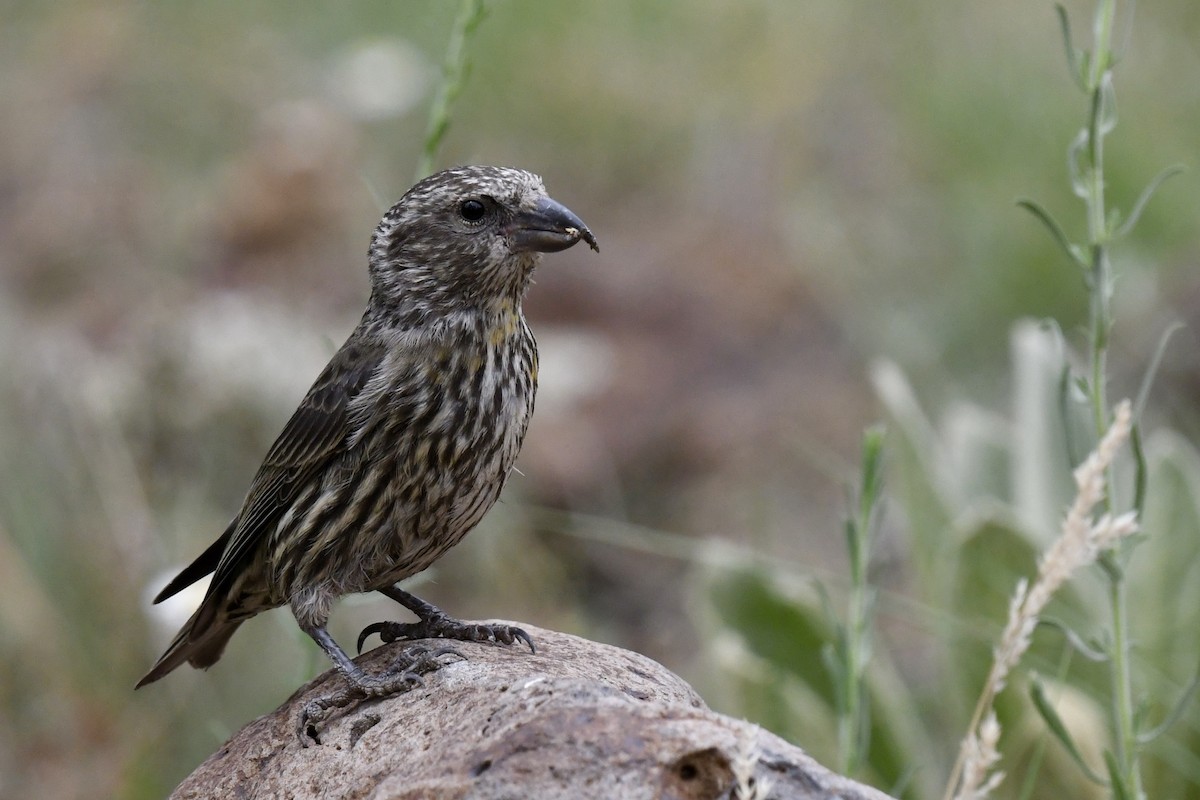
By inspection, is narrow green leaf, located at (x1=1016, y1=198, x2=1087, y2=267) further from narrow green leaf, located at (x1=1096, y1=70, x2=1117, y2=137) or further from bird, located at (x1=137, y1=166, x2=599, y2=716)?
bird, located at (x1=137, y1=166, x2=599, y2=716)

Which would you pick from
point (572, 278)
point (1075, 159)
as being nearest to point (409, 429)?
point (1075, 159)

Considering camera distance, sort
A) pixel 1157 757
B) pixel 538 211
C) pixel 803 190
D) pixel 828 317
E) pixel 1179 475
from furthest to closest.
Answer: pixel 803 190 → pixel 828 317 → pixel 1179 475 → pixel 1157 757 → pixel 538 211

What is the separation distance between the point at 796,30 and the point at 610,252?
2.74 metres

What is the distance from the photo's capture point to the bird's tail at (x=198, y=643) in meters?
4.28

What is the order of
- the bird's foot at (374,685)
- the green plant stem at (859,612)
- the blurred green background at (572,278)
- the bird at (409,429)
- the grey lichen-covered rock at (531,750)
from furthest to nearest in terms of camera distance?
the blurred green background at (572,278), the bird at (409,429), the green plant stem at (859,612), the bird's foot at (374,685), the grey lichen-covered rock at (531,750)

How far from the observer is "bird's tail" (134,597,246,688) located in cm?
428

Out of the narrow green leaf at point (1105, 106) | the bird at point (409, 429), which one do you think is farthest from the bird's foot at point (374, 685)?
the narrow green leaf at point (1105, 106)

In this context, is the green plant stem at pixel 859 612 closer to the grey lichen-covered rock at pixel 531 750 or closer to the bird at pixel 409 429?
the grey lichen-covered rock at pixel 531 750

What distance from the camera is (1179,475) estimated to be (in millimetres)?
5363

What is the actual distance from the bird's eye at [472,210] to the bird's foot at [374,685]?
1.22 m

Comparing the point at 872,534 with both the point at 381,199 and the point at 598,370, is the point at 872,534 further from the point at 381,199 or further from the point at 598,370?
the point at 598,370

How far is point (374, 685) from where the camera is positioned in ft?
11.3

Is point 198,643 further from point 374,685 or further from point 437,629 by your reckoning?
point 374,685

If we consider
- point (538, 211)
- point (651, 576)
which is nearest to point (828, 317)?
point (651, 576)
